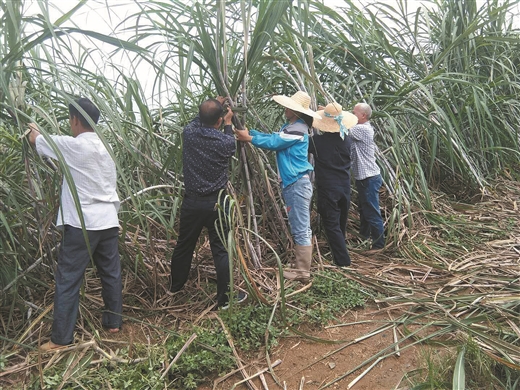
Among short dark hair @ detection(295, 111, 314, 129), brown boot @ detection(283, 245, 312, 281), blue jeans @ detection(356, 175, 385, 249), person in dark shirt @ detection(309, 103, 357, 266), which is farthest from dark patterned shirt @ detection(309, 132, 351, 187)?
brown boot @ detection(283, 245, 312, 281)

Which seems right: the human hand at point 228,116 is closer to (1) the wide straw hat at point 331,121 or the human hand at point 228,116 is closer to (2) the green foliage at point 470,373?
(1) the wide straw hat at point 331,121

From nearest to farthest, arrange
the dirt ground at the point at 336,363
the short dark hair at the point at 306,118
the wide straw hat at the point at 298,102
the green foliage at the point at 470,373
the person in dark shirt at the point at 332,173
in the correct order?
1. the green foliage at the point at 470,373
2. the dirt ground at the point at 336,363
3. the wide straw hat at the point at 298,102
4. the short dark hair at the point at 306,118
5. the person in dark shirt at the point at 332,173

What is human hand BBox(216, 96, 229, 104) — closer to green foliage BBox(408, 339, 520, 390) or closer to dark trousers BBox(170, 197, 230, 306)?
dark trousers BBox(170, 197, 230, 306)

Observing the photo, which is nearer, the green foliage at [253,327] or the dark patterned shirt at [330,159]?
the green foliage at [253,327]

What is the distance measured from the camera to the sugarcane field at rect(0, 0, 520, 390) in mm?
1729

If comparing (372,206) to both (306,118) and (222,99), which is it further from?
(222,99)

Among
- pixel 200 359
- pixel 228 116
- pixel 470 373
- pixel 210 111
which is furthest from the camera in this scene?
pixel 228 116

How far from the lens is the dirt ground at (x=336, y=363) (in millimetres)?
1678

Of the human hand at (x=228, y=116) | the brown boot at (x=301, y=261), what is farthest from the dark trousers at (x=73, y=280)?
the brown boot at (x=301, y=261)

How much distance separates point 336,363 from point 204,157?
1211 mm

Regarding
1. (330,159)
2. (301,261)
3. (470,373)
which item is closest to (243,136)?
(330,159)

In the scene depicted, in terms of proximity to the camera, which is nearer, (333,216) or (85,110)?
(85,110)

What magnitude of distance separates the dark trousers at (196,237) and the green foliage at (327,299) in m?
0.38

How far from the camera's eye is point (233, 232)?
6.61 feet
